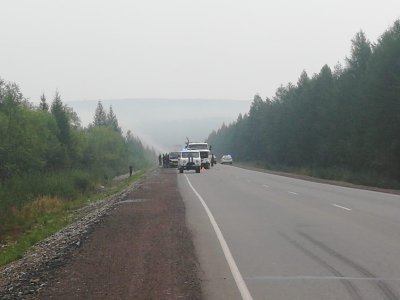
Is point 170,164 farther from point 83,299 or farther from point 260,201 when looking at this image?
point 83,299

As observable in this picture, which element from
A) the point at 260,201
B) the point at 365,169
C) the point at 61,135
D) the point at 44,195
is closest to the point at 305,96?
the point at 365,169

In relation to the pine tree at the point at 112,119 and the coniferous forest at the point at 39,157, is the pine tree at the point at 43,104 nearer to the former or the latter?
the coniferous forest at the point at 39,157

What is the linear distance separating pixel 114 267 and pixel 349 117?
56529 millimetres

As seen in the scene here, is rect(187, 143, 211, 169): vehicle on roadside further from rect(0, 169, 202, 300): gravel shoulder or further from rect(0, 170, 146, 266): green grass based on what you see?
rect(0, 169, 202, 300): gravel shoulder

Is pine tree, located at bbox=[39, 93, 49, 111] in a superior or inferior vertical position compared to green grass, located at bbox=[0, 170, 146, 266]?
superior

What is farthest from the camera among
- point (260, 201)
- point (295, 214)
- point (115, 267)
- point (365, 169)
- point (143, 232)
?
point (365, 169)

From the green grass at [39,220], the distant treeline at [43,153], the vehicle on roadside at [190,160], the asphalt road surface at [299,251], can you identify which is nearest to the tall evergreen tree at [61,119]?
the distant treeline at [43,153]

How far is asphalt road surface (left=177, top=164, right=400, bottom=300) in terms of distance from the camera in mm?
7402

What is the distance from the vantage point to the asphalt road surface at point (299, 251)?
7.40 metres

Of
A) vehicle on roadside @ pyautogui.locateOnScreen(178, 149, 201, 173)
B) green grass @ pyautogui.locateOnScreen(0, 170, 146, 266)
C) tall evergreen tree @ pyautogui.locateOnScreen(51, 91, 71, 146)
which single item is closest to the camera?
green grass @ pyautogui.locateOnScreen(0, 170, 146, 266)

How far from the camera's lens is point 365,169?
190 ft

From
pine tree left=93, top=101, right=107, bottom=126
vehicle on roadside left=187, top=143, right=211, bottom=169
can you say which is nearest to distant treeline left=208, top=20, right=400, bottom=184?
vehicle on roadside left=187, top=143, right=211, bottom=169

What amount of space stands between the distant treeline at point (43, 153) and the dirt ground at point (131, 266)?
664 inches

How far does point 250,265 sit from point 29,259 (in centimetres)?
507
